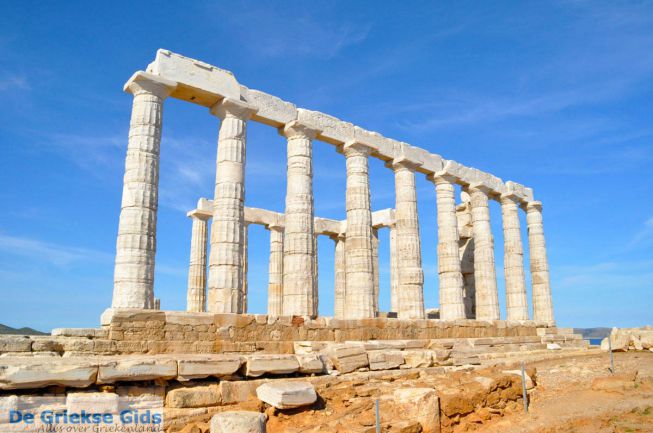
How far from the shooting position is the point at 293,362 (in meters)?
11.5

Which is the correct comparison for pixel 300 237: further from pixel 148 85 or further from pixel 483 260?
pixel 483 260

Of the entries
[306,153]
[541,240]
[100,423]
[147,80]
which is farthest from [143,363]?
[541,240]

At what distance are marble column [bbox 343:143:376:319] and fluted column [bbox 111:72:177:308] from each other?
8128 mm

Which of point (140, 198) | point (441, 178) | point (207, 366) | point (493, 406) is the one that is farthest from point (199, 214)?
point (493, 406)

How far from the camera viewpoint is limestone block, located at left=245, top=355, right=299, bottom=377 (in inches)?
427

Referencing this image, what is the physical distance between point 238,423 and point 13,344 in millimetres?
6944

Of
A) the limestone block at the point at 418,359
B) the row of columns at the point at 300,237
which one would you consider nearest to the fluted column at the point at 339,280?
the row of columns at the point at 300,237

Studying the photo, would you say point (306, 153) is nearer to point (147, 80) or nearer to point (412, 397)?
point (147, 80)

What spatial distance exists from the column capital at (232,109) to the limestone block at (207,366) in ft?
32.9

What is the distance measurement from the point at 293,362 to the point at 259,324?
5.10 m

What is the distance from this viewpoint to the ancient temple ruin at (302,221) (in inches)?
637

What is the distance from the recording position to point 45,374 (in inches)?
344

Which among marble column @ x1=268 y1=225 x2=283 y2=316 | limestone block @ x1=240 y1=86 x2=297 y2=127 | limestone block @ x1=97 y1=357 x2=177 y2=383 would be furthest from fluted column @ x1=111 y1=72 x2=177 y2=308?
marble column @ x1=268 y1=225 x2=283 y2=316

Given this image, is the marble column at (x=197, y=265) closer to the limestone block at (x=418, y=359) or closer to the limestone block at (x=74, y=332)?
the limestone block at (x=74, y=332)
